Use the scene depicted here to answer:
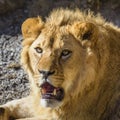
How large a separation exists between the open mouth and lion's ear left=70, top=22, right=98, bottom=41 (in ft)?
1.76

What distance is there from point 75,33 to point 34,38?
43 cm

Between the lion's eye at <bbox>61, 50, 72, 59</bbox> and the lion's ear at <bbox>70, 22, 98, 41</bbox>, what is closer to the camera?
the lion's eye at <bbox>61, 50, 72, 59</bbox>

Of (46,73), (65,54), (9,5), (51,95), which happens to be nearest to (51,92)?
(51,95)

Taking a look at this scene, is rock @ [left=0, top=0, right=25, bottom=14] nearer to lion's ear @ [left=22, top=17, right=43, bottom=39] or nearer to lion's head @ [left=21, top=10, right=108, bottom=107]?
lion's ear @ [left=22, top=17, right=43, bottom=39]

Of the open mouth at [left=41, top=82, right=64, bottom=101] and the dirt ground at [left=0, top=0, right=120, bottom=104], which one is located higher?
the dirt ground at [left=0, top=0, right=120, bottom=104]

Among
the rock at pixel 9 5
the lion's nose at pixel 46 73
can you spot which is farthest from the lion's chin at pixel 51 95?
the rock at pixel 9 5

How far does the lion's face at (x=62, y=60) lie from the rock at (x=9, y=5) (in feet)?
11.9

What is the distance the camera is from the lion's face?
481 cm

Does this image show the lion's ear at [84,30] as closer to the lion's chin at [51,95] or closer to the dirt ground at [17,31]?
the lion's chin at [51,95]

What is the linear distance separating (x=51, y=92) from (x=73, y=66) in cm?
32

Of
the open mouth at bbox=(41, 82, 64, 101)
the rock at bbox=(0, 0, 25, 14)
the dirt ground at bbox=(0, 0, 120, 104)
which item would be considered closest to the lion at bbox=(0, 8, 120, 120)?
the open mouth at bbox=(41, 82, 64, 101)

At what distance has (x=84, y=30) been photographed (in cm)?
496

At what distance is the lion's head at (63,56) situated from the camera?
4.81 metres

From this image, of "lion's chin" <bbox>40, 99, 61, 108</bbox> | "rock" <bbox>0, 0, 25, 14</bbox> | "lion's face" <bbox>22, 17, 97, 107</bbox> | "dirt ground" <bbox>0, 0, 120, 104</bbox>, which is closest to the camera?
"lion's face" <bbox>22, 17, 97, 107</bbox>
